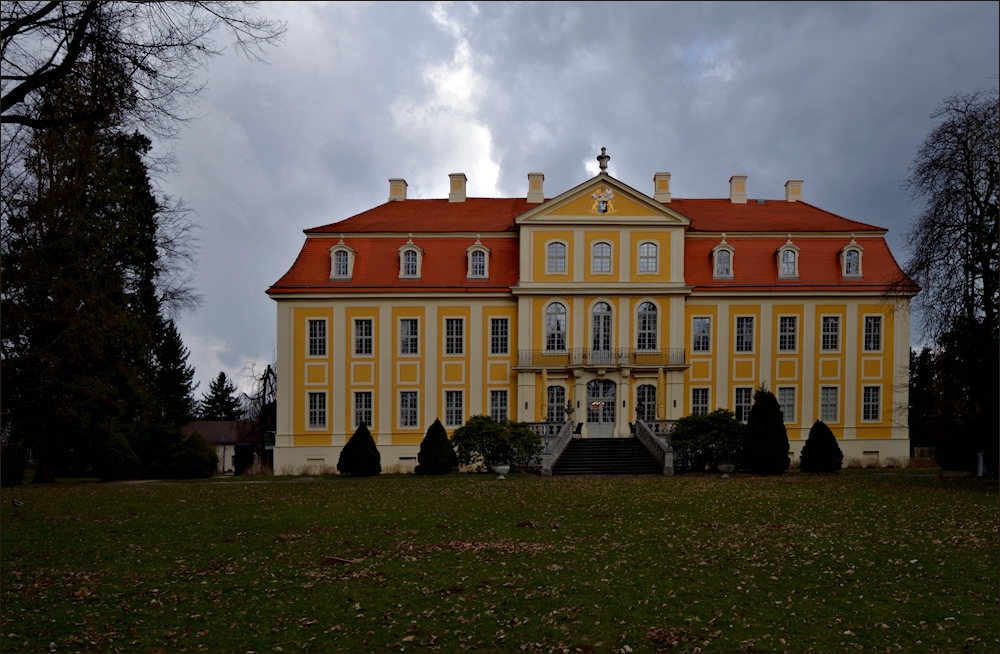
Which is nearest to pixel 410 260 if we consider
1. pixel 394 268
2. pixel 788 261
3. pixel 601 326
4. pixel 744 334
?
pixel 394 268

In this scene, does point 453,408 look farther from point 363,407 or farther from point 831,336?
point 831,336

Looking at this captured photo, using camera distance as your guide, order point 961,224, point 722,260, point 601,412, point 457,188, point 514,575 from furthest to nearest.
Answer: point 457,188 → point 722,260 → point 601,412 → point 961,224 → point 514,575

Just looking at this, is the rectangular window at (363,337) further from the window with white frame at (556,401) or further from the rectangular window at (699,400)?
the rectangular window at (699,400)

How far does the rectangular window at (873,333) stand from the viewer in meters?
35.4

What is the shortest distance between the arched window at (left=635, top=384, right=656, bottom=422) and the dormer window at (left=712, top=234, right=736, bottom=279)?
556cm

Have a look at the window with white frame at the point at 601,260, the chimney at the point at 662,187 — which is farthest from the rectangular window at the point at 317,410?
the chimney at the point at 662,187

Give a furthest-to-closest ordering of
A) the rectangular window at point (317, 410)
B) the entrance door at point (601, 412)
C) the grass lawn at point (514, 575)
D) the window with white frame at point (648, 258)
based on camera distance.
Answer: the window with white frame at point (648, 258) < the rectangular window at point (317, 410) < the entrance door at point (601, 412) < the grass lawn at point (514, 575)

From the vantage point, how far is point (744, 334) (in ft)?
117

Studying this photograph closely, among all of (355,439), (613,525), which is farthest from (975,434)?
(355,439)

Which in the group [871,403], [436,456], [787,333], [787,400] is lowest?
[436,456]

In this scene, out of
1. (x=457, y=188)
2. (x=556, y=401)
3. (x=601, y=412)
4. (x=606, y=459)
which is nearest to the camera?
(x=606, y=459)

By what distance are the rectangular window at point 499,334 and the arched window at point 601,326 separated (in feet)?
12.0

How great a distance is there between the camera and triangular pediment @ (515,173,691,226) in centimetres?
3472

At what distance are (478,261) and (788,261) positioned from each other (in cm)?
1321
